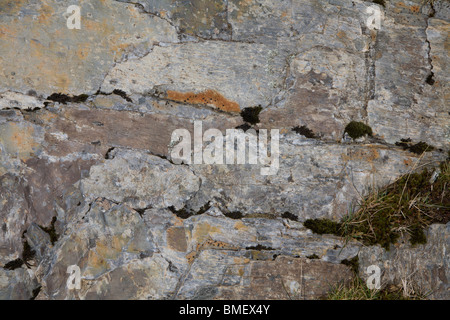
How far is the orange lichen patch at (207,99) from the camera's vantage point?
352 cm

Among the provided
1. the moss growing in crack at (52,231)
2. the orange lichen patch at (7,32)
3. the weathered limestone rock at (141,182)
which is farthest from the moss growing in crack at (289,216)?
the orange lichen patch at (7,32)

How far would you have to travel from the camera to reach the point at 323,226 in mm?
3445

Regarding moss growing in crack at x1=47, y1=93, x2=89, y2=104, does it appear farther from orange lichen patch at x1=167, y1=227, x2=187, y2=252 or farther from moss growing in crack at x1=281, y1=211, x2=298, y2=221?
moss growing in crack at x1=281, y1=211, x2=298, y2=221

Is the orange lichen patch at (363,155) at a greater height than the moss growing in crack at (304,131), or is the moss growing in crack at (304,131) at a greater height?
the moss growing in crack at (304,131)

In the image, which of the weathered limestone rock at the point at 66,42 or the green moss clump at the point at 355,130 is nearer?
the weathered limestone rock at the point at 66,42

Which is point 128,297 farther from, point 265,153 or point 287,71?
point 287,71

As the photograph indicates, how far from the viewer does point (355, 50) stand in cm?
376

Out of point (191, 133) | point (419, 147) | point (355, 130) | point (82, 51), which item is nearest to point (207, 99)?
point (191, 133)

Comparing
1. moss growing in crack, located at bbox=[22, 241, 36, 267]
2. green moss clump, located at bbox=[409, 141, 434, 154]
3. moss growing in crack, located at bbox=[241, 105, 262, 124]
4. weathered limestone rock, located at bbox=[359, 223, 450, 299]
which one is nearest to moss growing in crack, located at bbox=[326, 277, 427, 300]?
weathered limestone rock, located at bbox=[359, 223, 450, 299]

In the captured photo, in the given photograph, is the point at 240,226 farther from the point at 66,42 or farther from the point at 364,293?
the point at 66,42

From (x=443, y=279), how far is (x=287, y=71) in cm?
242

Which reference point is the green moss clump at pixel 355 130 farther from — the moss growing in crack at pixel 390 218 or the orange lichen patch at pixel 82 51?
the orange lichen patch at pixel 82 51

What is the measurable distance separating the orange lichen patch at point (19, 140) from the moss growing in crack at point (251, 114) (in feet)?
6.41
